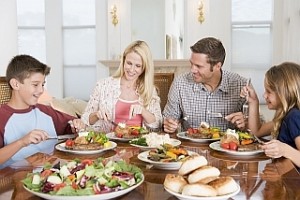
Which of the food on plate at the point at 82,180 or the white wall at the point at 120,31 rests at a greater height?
the white wall at the point at 120,31

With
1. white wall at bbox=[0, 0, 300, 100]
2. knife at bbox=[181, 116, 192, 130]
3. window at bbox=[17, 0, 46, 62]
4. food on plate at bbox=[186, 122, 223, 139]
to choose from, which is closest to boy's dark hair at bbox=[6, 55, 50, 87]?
food on plate at bbox=[186, 122, 223, 139]

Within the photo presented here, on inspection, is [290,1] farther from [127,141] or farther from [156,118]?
[127,141]

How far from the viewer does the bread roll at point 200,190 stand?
3.01 ft

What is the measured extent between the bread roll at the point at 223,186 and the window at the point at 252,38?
531 cm

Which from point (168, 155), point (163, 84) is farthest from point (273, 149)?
point (163, 84)

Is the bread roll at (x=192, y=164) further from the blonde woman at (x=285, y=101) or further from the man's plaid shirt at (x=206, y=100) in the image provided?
the man's plaid shirt at (x=206, y=100)

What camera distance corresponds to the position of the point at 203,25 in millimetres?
6070

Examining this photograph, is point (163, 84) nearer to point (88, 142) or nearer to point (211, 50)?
point (211, 50)

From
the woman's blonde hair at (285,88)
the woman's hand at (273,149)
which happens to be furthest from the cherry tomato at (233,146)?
the woman's blonde hair at (285,88)

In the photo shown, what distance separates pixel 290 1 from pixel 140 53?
11.4 feet

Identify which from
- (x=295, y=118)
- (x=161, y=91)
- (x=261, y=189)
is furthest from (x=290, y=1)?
(x=261, y=189)

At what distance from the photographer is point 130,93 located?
241 centimetres

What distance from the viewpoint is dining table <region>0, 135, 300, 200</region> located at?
1.03 m

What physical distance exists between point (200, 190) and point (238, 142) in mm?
643
